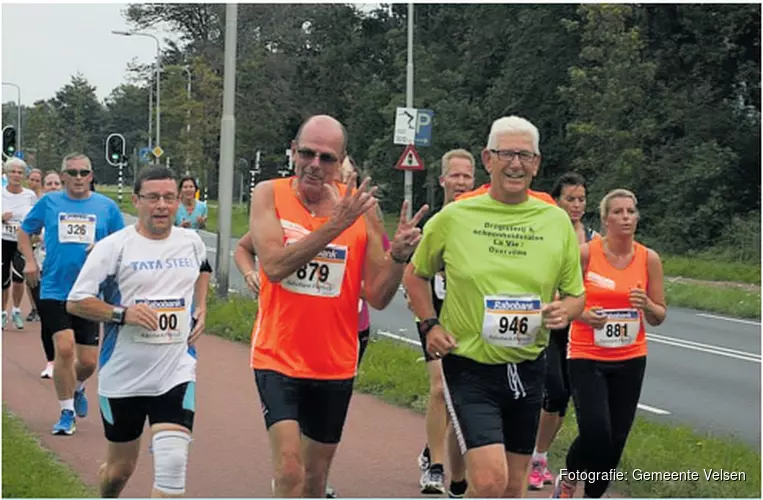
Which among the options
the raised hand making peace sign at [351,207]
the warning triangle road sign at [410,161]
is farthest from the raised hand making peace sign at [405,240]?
the warning triangle road sign at [410,161]

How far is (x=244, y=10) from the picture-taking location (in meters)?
60.5

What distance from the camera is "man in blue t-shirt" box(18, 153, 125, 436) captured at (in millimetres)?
9188

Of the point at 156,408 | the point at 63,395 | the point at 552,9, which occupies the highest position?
the point at 552,9

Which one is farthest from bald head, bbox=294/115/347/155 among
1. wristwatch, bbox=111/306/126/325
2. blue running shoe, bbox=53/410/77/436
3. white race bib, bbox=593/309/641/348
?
blue running shoe, bbox=53/410/77/436

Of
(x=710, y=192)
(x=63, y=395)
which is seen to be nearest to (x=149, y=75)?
(x=710, y=192)

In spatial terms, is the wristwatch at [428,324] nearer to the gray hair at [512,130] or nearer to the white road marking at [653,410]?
the gray hair at [512,130]

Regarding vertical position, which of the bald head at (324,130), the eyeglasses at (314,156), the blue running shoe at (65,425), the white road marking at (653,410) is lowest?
the white road marking at (653,410)

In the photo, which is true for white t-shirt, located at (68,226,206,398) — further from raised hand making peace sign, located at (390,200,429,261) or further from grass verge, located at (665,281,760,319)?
grass verge, located at (665,281,760,319)

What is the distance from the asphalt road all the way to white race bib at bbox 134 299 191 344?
5241mm

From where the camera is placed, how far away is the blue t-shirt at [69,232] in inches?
367

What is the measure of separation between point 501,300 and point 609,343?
1710 millimetres

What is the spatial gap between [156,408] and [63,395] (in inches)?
130

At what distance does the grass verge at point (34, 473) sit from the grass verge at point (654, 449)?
3.16 m

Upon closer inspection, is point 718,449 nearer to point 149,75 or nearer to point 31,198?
point 31,198
